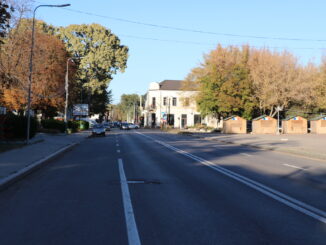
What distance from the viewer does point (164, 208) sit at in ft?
25.1

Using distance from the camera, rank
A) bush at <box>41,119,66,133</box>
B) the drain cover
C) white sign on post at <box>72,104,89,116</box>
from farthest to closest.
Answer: white sign on post at <box>72,104,89,116</box>, bush at <box>41,119,66,133</box>, the drain cover

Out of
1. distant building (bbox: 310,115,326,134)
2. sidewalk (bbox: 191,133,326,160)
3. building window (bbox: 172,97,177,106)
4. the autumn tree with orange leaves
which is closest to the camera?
sidewalk (bbox: 191,133,326,160)

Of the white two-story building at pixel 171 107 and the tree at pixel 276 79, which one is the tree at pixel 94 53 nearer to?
the tree at pixel 276 79

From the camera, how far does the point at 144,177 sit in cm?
1201

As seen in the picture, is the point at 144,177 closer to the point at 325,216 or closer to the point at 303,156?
the point at 325,216

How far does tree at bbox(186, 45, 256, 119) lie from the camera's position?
61812 mm

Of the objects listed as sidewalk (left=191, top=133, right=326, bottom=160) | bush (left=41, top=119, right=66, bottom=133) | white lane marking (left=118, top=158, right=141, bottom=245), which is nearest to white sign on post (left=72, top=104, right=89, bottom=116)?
bush (left=41, top=119, right=66, bottom=133)

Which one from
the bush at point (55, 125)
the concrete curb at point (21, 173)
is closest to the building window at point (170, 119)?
the bush at point (55, 125)

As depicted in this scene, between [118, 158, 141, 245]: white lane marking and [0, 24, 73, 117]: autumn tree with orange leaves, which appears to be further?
[0, 24, 73, 117]: autumn tree with orange leaves

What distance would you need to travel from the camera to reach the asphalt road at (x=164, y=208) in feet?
19.0

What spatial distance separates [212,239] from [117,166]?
31.8 feet

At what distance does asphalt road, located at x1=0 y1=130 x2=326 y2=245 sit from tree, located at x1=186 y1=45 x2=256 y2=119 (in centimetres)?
4945

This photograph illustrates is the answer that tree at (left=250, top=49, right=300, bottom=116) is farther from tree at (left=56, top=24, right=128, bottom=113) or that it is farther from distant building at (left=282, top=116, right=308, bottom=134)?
tree at (left=56, top=24, right=128, bottom=113)

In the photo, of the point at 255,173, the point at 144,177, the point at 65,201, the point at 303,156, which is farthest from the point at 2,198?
the point at 303,156
